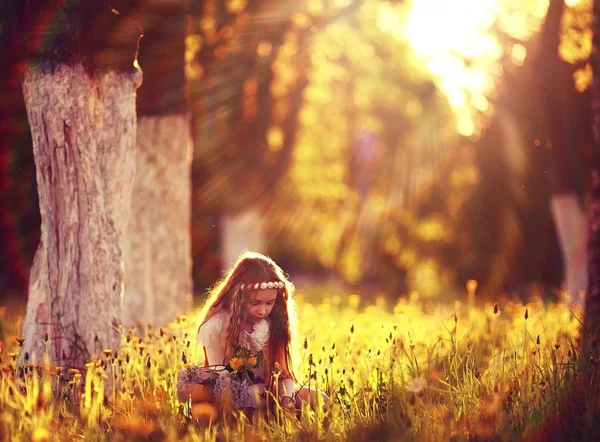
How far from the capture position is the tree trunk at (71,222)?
577 cm

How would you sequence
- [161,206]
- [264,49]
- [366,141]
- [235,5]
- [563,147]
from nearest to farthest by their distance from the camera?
[161,206] → [563,147] → [235,5] → [264,49] → [366,141]

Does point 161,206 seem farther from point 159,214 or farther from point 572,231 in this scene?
point 572,231

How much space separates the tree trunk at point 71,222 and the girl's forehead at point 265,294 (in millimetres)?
1409

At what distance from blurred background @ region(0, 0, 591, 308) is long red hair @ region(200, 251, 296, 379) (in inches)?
82.9

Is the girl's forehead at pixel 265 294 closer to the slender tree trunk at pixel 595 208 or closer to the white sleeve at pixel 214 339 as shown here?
the white sleeve at pixel 214 339

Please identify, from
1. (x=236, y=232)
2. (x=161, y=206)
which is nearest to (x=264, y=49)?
(x=236, y=232)

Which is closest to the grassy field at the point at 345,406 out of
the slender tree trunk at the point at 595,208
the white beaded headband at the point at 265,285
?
the white beaded headband at the point at 265,285

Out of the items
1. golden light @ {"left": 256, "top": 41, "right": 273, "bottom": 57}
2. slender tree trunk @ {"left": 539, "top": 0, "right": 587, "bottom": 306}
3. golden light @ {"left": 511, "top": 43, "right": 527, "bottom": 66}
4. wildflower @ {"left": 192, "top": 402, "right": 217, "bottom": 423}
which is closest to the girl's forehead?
wildflower @ {"left": 192, "top": 402, "right": 217, "bottom": 423}

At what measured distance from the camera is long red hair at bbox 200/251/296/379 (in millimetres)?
5094

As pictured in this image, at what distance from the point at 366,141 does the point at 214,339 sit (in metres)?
21.4

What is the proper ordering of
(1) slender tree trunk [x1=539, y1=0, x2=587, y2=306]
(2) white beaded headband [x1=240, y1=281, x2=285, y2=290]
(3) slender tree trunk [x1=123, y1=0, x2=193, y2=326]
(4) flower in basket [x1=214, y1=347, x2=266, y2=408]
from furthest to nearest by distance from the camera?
1. (1) slender tree trunk [x1=539, y1=0, x2=587, y2=306]
2. (3) slender tree trunk [x1=123, y1=0, x2=193, y2=326]
3. (2) white beaded headband [x1=240, y1=281, x2=285, y2=290]
4. (4) flower in basket [x1=214, y1=347, x2=266, y2=408]

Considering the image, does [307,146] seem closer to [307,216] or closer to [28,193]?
[307,216]

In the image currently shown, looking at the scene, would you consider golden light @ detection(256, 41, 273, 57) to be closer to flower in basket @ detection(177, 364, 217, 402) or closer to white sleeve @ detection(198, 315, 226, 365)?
white sleeve @ detection(198, 315, 226, 365)

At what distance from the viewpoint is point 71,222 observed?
18.9 ft
